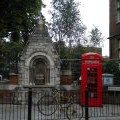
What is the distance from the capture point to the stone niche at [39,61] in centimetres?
2783

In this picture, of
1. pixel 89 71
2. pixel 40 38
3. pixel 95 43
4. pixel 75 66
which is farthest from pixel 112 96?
pixel 95 43

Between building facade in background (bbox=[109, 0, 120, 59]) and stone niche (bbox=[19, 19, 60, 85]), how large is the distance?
8.86 meters

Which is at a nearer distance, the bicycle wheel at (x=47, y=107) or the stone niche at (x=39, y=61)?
the bicycle wheel at (x=47, y=107)

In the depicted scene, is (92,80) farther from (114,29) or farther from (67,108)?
(114,29)

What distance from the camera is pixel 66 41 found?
165 feet

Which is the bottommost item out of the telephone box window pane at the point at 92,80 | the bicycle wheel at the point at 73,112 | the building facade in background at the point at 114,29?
the bicycle wheel at the point at 73,112

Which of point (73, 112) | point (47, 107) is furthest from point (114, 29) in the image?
point (73, 112)

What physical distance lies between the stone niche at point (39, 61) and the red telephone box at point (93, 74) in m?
3.34

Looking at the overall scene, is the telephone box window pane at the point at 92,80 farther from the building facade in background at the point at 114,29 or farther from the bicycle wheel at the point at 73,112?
the building facade in background at the point at 114,29

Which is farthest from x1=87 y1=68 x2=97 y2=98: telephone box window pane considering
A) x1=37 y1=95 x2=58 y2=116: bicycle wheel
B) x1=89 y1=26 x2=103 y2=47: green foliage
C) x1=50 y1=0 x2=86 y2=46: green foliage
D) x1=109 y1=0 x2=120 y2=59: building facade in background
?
x1=89 y1=26 x2=103 y2=47: green foliage

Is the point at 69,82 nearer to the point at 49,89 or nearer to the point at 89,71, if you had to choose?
the point at 49,89

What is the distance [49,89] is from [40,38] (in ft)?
11.0

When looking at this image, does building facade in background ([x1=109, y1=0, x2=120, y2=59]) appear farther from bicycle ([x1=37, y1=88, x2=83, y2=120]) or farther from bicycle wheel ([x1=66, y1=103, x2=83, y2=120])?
bicycle wheel ([x1=66, y1=103, x2=83, y2=120])

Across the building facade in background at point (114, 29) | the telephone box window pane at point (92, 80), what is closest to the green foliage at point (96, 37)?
the building facade in background at point (114, 29)
